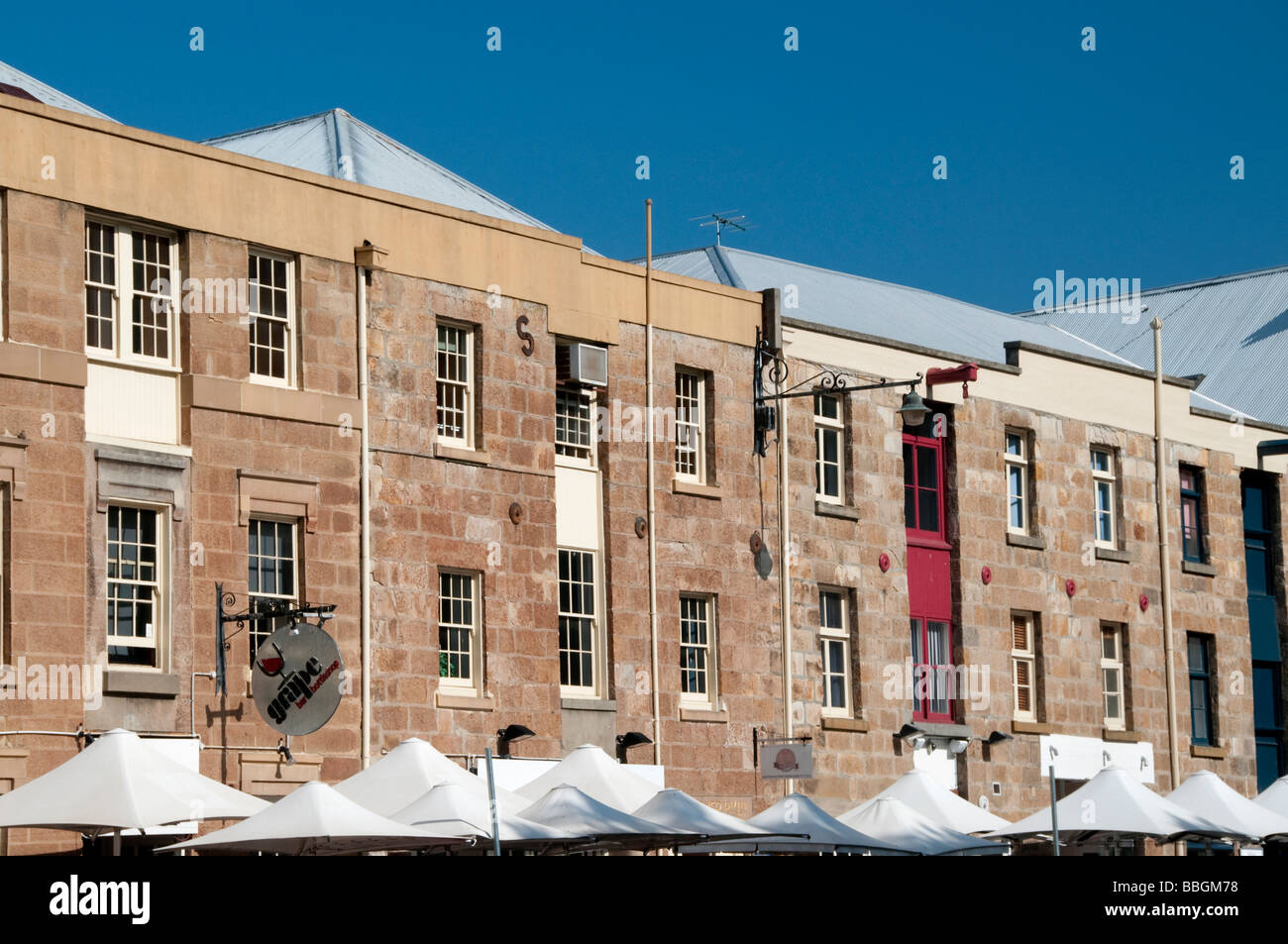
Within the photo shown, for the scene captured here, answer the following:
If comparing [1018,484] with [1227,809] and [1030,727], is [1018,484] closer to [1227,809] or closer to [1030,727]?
[1030,727]

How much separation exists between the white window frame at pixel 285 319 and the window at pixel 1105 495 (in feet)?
59.1

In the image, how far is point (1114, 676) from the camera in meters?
40.6

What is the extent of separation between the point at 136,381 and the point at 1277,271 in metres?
36.8

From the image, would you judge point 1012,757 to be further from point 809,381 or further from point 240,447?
point 240,447

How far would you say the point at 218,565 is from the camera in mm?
26344

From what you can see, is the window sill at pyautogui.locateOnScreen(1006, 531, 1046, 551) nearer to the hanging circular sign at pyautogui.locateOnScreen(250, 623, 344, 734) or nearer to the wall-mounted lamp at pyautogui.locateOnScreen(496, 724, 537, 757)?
the wall-mounted lamp at pyautogui.locateOnScreen(496, 724, 537, 757)

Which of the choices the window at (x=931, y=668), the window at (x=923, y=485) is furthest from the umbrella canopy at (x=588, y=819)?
the window at (x=923, y=485)

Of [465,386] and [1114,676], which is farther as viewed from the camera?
[1114,676]

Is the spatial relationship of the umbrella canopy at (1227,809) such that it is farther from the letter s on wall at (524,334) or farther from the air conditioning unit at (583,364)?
the letter s on wall at (524,334)

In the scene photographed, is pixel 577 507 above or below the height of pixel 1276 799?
above

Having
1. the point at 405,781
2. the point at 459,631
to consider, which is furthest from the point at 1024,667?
the point at 405,781

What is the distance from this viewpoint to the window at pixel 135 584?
2552 centimetres

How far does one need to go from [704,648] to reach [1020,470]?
9004mm
